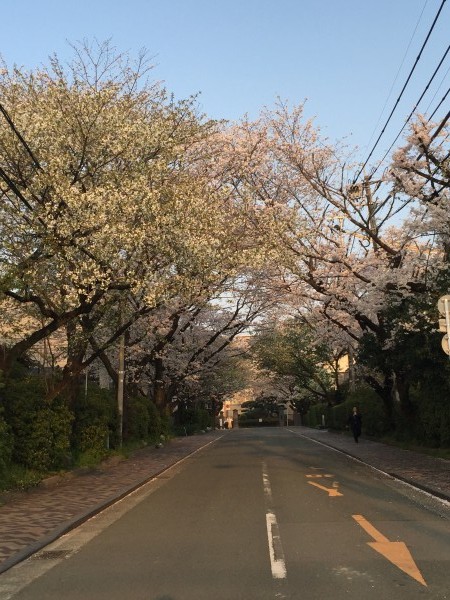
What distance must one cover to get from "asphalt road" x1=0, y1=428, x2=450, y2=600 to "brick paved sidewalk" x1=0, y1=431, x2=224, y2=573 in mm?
250

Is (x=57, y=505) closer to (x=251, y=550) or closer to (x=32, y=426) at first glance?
(x=32, y=426)

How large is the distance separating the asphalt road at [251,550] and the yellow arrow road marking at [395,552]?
0.01 m

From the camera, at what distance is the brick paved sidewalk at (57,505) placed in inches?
302

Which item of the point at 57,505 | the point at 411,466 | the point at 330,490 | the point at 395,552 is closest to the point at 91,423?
the point at 57,505

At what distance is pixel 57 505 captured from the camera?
1070 cm

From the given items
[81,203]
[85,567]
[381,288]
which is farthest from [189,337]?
[85,567]

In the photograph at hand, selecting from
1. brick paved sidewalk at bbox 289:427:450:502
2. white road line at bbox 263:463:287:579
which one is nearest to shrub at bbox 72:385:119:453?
white road line at bbox 263:463:287:579

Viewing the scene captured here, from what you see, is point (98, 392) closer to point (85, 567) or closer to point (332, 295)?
point (332, 295)

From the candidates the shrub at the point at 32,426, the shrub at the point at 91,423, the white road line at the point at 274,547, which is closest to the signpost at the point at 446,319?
the white road line at the point at 274,547

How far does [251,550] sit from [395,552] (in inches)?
68.1

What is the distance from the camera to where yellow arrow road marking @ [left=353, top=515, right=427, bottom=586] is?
6062 mm

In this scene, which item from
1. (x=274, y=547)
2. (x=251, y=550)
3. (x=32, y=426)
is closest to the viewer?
(x=251, y=550)

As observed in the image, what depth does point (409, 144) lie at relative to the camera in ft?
53.2

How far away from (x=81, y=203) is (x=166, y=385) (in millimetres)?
26068
